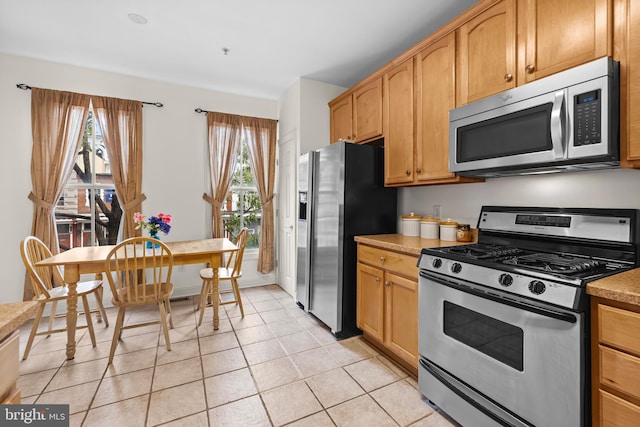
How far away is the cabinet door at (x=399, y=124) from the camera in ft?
7.91

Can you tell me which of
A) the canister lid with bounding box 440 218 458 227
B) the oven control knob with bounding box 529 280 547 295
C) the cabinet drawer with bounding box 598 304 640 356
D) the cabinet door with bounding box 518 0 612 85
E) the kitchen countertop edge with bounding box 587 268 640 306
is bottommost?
the cabinet drawer with bounding box 598 304 640 356

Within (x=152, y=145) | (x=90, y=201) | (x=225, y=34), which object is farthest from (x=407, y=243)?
(x=90, y=201)

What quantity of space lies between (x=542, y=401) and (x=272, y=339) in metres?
1.98

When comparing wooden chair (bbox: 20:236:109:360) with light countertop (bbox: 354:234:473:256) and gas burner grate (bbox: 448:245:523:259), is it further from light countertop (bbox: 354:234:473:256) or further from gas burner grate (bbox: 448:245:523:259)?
gas burner grate (bbox: 448:245:523:259)

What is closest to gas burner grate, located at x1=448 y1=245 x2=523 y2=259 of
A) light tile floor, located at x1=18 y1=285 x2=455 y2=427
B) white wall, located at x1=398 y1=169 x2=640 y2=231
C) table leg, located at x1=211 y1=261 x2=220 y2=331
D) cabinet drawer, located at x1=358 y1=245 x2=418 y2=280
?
cabinet drawer, located at x1=358 y1=245 x2=418 y2=280

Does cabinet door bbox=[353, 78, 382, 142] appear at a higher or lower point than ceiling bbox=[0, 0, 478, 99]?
lower

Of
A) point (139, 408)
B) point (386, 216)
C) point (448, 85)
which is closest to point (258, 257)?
point (386, 216)

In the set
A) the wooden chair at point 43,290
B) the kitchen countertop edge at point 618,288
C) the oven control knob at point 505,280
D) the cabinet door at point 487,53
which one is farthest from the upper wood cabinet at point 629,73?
the wooden chair at point 43,290

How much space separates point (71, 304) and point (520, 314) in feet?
10.1

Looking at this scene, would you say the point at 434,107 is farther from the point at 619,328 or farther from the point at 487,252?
the point at 619,328

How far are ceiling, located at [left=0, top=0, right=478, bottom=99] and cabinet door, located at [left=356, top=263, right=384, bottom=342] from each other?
209 centimetres

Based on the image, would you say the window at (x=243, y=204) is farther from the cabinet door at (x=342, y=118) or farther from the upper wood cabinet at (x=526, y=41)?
the upper wood cabinet at (x=526, y=41)

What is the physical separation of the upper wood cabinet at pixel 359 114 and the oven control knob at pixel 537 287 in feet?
6.22

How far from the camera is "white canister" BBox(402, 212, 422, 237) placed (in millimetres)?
2521
